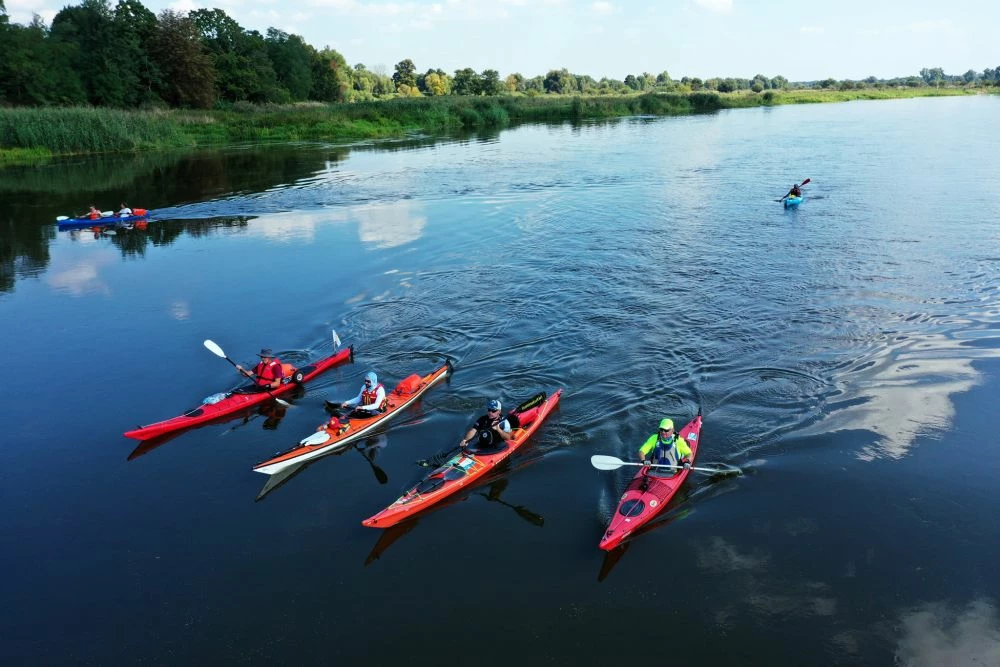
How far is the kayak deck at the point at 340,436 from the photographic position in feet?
41.9

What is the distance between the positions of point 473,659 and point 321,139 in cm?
6623

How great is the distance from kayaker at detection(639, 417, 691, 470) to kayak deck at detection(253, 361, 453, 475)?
544 cm

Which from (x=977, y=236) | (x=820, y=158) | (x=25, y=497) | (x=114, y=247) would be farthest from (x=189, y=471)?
(x=820, y=158)

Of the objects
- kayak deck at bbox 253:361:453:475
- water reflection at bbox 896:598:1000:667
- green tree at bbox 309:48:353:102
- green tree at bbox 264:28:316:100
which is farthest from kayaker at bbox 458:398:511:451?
green tree at bbox 309:48:353:102

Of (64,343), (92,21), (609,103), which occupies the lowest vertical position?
(64,343)

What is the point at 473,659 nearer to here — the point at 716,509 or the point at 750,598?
the point at 750,598

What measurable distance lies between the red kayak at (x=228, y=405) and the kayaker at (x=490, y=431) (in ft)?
17.0

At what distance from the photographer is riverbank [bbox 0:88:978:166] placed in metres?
51.5

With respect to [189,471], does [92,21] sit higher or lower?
higher

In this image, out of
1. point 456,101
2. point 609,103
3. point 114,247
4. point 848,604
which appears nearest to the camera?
point 848,604

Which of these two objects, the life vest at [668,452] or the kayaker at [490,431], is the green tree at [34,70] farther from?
the life vest at [668,452]

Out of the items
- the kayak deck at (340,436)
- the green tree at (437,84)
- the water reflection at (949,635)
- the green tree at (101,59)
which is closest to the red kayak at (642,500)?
the water reflection at (949,635)

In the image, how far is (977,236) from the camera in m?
26.3

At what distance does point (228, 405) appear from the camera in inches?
595
